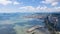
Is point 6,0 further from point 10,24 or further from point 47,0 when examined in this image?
point 47,0

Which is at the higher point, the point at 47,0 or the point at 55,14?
the point at 47,0

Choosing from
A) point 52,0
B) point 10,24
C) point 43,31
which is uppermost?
point 52,0

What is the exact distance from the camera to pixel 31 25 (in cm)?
141

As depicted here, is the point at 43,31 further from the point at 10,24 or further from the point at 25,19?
the point at 10,24

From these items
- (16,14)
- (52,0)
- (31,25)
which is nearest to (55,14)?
(52,0)

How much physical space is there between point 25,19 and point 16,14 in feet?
0.38

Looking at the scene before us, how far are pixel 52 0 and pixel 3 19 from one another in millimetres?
602

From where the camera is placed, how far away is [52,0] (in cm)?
144

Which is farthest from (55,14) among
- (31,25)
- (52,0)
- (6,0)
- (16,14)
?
(6,0)

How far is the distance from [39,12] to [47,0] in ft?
0.55

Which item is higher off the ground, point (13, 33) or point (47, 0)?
point (47, 0)

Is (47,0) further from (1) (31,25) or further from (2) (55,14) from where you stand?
(1) (31,25)

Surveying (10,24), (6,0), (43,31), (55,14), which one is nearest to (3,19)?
(10,24)

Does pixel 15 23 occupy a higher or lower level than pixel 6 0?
lower
